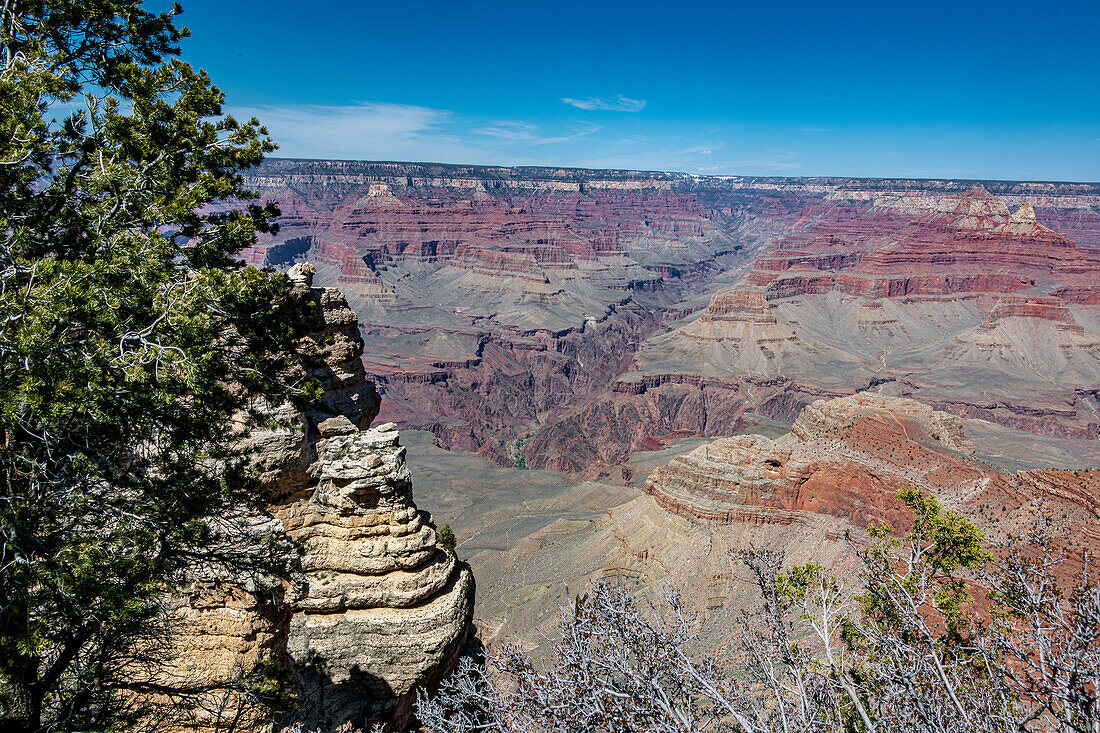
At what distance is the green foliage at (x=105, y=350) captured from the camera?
7383mm

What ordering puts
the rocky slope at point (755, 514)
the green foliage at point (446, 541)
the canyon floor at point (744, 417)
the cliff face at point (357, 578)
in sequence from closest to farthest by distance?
the cliff face at point (357, 578), the green foliage at point (446, 541), the rocky slope at point (755, 514), the canyon floor at point (744, 417)

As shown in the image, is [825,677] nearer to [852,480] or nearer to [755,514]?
[755,514]

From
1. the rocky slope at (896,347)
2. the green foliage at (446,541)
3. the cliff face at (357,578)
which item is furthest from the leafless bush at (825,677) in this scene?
the rocky slope at (896,347)

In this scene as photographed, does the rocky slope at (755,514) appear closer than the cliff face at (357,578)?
No

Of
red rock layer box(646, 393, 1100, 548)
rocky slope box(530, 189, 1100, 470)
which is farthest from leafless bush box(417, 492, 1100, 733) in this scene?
rocky slope box(530, 189, 1100, 470)

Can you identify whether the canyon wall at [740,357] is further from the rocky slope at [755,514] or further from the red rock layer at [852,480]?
the red rock layer at [852,480]

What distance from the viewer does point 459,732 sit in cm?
995

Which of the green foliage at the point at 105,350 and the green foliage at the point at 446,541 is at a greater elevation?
the green foliage at the point at 105,350

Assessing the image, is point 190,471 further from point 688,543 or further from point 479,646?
point 688,543

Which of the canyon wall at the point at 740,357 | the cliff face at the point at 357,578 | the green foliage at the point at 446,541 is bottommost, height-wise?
the canyon wall at the point at 740,357

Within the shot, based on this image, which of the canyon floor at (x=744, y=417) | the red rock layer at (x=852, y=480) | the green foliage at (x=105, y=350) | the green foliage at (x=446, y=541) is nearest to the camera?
the green foliage at (x=105, y=350)

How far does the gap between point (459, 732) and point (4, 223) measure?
10.1 metres

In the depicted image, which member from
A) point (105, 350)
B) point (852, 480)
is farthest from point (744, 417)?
point (105, 350)

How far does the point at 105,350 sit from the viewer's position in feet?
24.9
